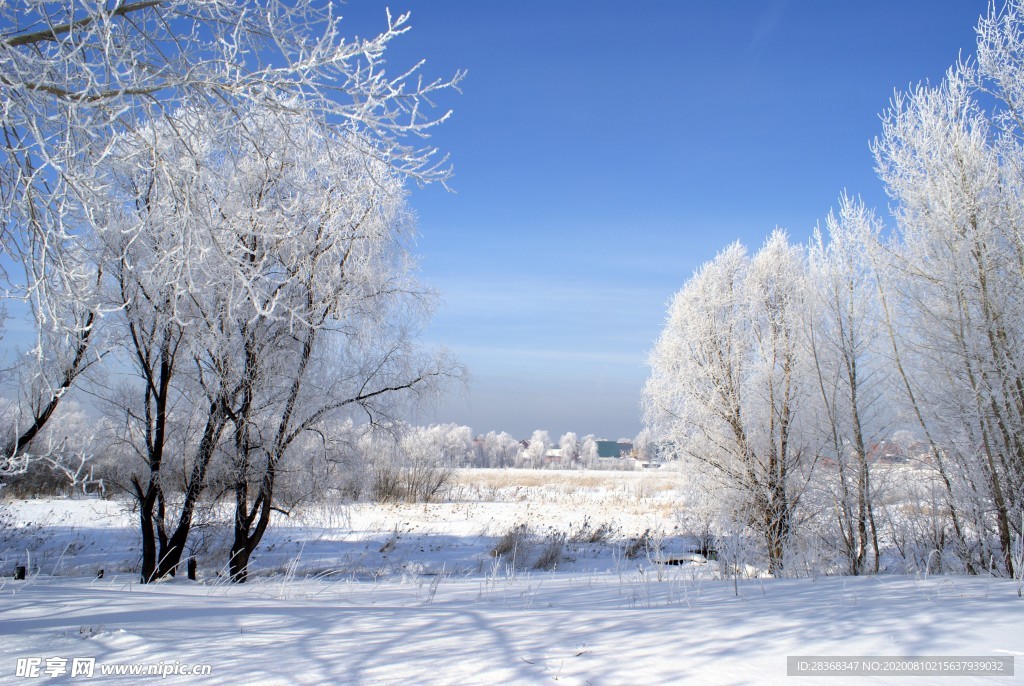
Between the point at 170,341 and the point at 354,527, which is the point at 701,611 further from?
the point at 354,527

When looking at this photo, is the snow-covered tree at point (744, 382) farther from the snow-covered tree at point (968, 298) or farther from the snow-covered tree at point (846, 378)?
the snow-covered tree at point (968, 298)

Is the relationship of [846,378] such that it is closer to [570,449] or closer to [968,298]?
[968,298]

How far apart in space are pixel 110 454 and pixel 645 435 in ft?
36.9

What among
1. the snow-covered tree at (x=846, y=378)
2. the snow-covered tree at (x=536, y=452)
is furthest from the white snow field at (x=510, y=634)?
the snow-covered tree at (x=536, y=452)

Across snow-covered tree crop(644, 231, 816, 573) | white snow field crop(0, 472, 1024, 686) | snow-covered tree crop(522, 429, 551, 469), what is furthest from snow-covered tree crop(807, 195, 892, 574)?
snow-covered tree crop(522, 429, 551, 469)

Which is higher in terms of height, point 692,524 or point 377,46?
point 377,46

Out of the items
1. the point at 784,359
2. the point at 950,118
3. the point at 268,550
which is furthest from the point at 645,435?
the point at 268,550

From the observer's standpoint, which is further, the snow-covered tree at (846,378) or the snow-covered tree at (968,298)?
the snow-covered tree at (846,378)

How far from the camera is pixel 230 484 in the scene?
35.0 ft

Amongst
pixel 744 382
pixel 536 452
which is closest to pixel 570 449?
pixel 536 452

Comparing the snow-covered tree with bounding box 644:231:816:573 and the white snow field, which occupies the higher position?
the snow-covered tree with bounding box 644:231:816:573

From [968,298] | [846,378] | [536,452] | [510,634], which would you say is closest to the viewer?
[510,634]

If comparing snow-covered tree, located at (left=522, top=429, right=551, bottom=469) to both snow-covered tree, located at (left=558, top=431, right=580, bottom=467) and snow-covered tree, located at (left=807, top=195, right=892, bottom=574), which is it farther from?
snow-covered tree, located at (left=807, top=195, right=892, bottom=574)

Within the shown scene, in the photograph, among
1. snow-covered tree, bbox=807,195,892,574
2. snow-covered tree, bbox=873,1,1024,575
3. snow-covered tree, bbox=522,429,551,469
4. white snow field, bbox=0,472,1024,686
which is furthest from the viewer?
snow-covered tree, bbox=522,429,551,469
